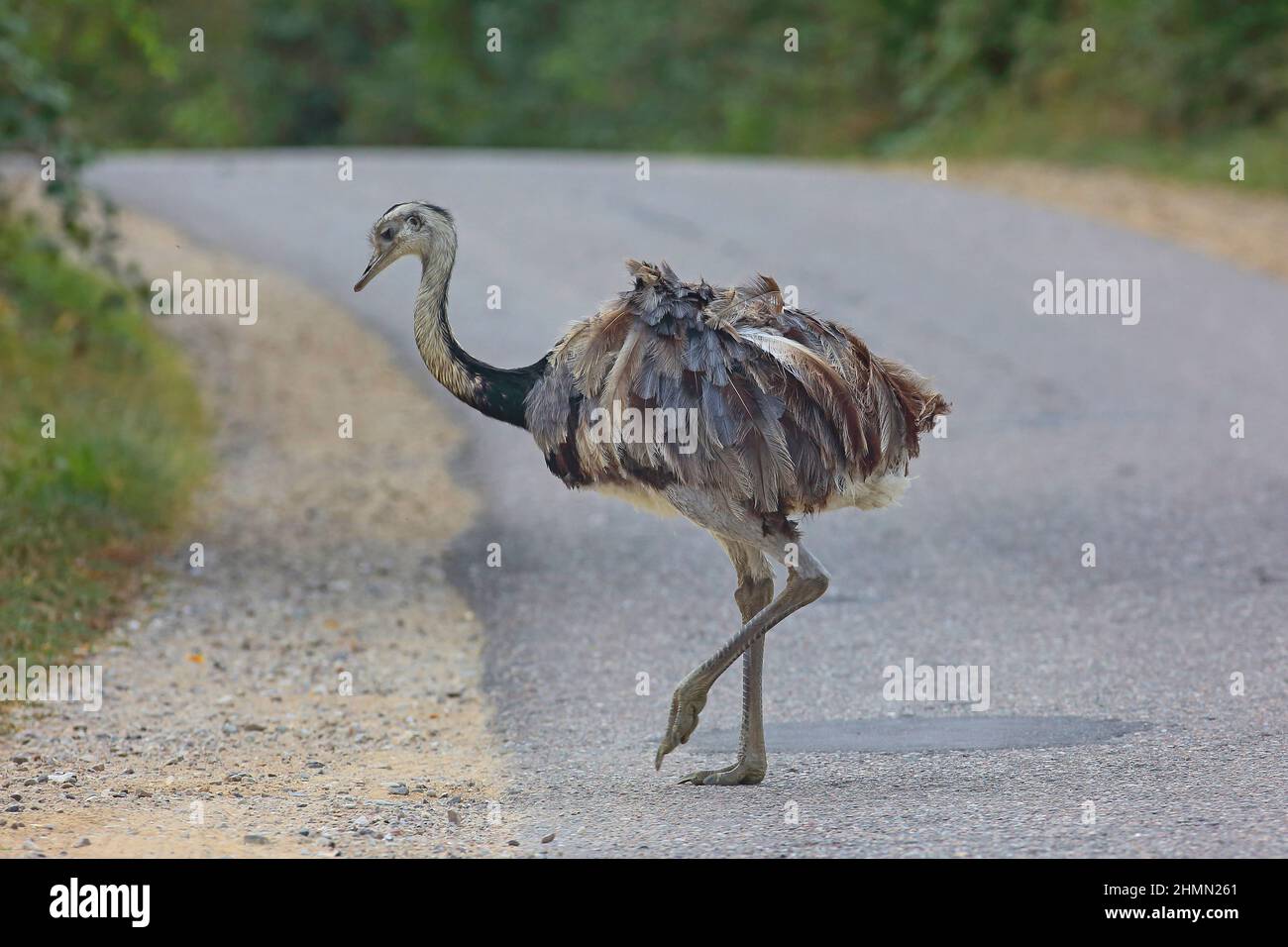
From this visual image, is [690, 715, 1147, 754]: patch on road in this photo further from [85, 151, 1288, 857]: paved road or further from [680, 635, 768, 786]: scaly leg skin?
[680, 635, 768, 786]: scaly leg skin

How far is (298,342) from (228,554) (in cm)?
527

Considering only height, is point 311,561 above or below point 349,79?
below

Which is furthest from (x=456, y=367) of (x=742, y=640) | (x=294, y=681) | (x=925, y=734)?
(x=925, y=734)

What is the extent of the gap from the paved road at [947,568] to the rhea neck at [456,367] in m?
1.25

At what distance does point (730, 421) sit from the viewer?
6.04m

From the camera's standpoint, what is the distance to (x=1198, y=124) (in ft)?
72.3

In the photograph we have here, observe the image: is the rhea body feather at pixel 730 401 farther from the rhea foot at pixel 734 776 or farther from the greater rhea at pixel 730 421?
the rhea foot at pixel 734 776

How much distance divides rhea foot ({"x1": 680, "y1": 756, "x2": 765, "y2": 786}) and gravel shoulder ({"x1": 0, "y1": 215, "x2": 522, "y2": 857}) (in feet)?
2.07

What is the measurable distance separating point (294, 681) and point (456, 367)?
6.55ft

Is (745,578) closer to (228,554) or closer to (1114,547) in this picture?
(1114,547)

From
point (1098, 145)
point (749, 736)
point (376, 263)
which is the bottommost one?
point (749, 736)

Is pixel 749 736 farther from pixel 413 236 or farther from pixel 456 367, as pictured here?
pixel 413 236

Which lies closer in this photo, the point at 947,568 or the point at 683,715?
the point at 683,715

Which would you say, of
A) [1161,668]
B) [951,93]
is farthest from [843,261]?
[951,93]
